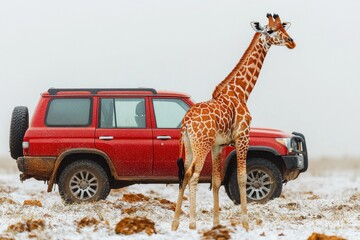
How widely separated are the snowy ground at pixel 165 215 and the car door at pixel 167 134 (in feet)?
2.11

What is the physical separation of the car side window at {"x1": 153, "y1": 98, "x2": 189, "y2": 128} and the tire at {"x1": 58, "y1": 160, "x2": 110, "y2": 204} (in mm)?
1349

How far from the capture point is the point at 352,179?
21031 millimetres

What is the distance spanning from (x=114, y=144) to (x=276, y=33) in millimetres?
3612

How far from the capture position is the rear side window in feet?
41.6

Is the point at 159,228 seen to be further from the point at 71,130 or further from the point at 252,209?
the point at 71,130

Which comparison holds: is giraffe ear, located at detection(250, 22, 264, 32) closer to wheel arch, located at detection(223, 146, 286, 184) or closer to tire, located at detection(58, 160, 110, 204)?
wheel arch, located at detection(223, 146, 286, 184)

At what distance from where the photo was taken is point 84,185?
12.8 meters

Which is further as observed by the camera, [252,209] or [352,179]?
[352,179]

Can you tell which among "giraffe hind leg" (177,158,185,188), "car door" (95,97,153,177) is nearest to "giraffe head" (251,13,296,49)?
"giraffe hind leg" (177,158,185,188)

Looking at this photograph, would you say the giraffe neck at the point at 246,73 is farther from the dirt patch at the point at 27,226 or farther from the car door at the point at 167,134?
the dirt patch at the point at 27,226

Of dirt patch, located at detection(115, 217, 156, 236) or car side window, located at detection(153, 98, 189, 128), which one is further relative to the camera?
car side window, located at detection(153, 98, 189, 128)

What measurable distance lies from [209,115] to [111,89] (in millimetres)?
3817

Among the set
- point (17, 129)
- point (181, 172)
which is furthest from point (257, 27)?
point (17, 129)

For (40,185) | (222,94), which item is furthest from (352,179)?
(222,94)
